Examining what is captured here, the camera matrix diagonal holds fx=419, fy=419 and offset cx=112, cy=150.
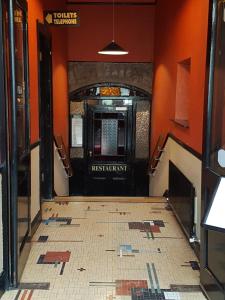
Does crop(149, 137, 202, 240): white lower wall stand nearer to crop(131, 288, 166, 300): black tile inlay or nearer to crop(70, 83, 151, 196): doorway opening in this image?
crop(70, 83, 151, 196): doorway opening

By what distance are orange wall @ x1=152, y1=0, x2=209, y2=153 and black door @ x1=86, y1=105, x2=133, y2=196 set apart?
25.5 inches

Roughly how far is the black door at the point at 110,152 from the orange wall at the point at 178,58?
2.12ft

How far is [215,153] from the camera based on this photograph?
121 inches

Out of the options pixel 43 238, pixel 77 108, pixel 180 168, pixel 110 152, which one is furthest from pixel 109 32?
pixel 43 238

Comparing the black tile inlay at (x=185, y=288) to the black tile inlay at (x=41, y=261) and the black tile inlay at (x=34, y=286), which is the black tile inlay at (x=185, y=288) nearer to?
the black tile inlay at (x=34, y=286)

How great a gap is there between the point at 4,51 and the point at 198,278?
237 cm

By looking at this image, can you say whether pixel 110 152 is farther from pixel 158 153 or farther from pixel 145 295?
pixel 145 295

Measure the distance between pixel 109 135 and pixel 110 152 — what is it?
1.15ft

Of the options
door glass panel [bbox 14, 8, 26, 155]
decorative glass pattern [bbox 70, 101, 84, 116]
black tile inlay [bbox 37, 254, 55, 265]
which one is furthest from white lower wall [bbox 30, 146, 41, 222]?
decorative glass pattern [bbox 70, 101, 84, 116]

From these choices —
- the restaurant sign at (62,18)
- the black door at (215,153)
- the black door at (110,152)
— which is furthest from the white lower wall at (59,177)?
the black door at (215,153)

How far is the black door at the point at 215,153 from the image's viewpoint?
2.89 meters

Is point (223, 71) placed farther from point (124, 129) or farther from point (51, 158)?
point (124, 129)

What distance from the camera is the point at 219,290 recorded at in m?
2.84

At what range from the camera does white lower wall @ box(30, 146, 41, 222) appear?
4.43 m
